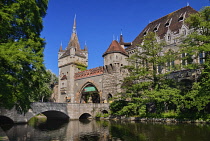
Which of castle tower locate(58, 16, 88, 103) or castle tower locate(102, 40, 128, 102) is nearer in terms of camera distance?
A: castle tower locate(102, 40, 128, 102)

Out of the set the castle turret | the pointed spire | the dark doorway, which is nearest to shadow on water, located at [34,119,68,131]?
the castle turret

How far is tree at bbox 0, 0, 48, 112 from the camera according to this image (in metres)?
8.14

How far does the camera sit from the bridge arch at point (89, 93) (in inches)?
1325

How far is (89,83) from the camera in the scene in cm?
3462

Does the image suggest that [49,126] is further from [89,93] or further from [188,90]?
[89,93]

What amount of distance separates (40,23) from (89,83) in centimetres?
2353

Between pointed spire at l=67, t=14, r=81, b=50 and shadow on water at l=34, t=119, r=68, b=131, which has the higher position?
pointed spire at l=67, t=14, r=81, b=50

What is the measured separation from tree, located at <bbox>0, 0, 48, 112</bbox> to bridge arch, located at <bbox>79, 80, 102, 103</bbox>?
22.1 meters

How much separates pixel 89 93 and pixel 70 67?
6.77 metres

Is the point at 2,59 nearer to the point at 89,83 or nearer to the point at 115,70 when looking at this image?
the point at 115,70

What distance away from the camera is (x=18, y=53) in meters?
8.12

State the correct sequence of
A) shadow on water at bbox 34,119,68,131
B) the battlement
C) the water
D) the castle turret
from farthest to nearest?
the battlement
the castle turret
shadow on water at bbox 34,119,68,131
the water

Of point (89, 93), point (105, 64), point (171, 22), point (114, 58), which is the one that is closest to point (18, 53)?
point (114, 58)

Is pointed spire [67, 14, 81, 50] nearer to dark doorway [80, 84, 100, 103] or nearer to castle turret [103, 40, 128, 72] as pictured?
dark doorway [80, 84, 100, 103]
